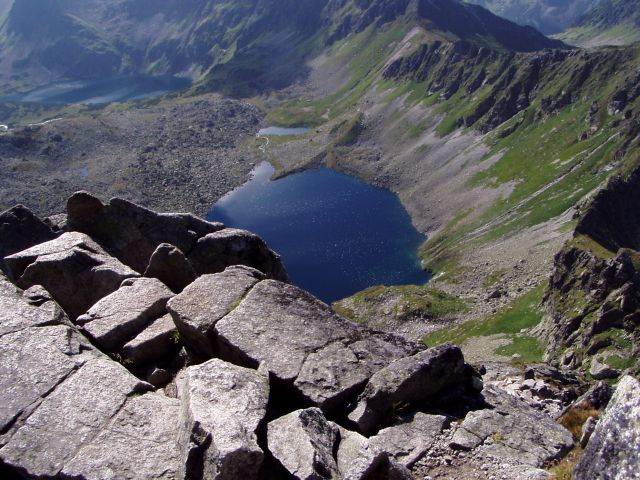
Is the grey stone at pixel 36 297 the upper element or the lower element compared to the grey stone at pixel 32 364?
lower

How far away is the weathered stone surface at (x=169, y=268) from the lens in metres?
27.2

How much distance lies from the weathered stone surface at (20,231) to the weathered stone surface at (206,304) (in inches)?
644

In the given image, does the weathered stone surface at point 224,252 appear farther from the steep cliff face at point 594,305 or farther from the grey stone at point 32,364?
the steep cliff face at point 594,305

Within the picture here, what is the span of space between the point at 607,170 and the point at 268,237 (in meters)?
96.4

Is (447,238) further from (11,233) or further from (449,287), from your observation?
(11,233)

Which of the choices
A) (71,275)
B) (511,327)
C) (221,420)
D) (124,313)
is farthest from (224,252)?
(511,327)

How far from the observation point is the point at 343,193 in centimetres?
19600

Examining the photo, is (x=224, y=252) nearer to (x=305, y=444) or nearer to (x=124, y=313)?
(x=124, y=313)

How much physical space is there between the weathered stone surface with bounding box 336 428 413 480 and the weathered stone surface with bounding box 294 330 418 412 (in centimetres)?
295

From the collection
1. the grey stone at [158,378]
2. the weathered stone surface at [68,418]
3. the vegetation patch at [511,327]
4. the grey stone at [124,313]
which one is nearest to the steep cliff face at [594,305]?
the vegetation patch at [511,327]

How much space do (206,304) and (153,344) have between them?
256 cm

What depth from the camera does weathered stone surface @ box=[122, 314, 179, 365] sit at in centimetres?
2078

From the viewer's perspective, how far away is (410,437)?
18.5 m

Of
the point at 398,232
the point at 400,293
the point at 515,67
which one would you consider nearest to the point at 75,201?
the point at 400,293
